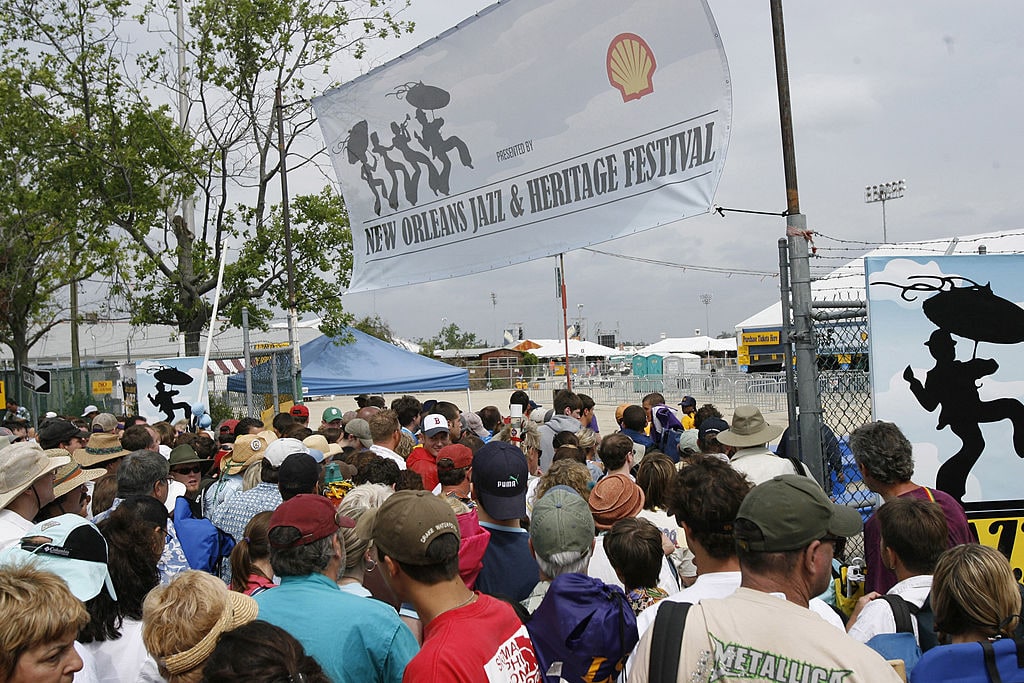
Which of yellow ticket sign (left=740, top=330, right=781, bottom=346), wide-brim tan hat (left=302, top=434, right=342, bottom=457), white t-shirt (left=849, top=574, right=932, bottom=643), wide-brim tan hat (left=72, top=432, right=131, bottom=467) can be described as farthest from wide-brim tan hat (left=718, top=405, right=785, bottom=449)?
yellow ticket sign (left=740, top=330, right=781, bottom=346)

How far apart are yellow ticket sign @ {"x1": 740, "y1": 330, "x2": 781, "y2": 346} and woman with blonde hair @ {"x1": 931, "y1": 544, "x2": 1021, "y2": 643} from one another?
4030 centimetres

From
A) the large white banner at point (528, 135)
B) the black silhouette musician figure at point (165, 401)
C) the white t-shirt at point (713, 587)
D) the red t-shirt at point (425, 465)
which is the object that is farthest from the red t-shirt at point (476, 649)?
the black silhouette musician figure at point (165, 401)

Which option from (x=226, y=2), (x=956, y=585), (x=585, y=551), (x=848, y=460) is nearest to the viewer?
(x=956, y=585)

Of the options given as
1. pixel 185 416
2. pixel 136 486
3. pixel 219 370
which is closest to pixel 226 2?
pixel 219 370

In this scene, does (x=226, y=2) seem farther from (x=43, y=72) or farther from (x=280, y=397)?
(x=280, y=397)

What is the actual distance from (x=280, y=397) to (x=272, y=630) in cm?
1569

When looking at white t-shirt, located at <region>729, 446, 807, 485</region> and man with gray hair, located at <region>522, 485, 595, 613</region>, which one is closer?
man with gray hair, located at <region>522, 485, 595, 613</region>

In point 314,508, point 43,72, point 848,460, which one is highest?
point 43,72

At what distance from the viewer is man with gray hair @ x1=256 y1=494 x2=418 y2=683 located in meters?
2.61

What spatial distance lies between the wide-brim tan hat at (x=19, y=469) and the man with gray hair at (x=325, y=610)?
5.61ft

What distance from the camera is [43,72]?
73.1 ft

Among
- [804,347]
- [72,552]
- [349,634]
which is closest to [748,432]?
[804,347]

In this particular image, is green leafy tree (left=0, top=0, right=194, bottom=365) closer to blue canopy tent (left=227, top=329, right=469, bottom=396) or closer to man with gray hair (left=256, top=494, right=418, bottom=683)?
blue canopy tent (left=227, top=329, right=469, bottom=396)

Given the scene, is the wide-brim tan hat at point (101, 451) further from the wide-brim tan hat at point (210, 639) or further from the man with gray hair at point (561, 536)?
the wide-brim tan hat at point (210, 639)
